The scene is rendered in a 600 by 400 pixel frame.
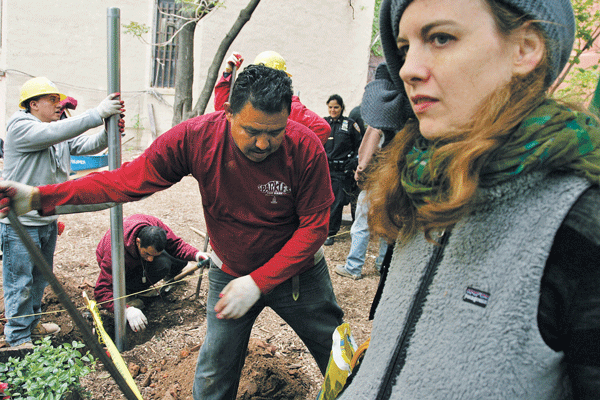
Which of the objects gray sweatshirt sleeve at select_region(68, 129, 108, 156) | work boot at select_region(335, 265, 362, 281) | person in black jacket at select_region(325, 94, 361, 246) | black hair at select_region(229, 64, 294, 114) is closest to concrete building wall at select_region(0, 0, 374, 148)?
person in black jacket at select_region(325, 94, 361, 246)

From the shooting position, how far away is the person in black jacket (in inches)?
252

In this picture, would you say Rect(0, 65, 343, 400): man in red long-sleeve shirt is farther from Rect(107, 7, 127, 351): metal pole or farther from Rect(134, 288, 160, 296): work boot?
Rect(134, 288, 160, 296): work boot

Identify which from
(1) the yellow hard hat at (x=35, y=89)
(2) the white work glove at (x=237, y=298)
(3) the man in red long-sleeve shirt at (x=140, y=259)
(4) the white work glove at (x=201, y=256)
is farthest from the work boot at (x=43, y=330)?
(2) the white work glove at (x=237, y=298)

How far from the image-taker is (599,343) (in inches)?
24.5

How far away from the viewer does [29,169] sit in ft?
11.4

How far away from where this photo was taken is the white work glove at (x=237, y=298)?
186 centimetres

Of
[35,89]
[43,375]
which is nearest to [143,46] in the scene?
[35,89]

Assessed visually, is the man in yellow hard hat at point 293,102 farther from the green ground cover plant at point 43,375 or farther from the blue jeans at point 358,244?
the green ground cover plant at point 43,375

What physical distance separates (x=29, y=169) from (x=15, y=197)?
1993 mm

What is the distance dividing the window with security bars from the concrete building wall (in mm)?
219

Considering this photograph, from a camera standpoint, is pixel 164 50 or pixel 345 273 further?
pixel 164 50

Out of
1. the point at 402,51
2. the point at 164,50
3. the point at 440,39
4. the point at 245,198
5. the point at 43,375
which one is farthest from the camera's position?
the point at 164,50

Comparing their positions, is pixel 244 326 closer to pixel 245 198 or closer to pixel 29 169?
pixel 245 198

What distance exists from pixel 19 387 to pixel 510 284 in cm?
290
